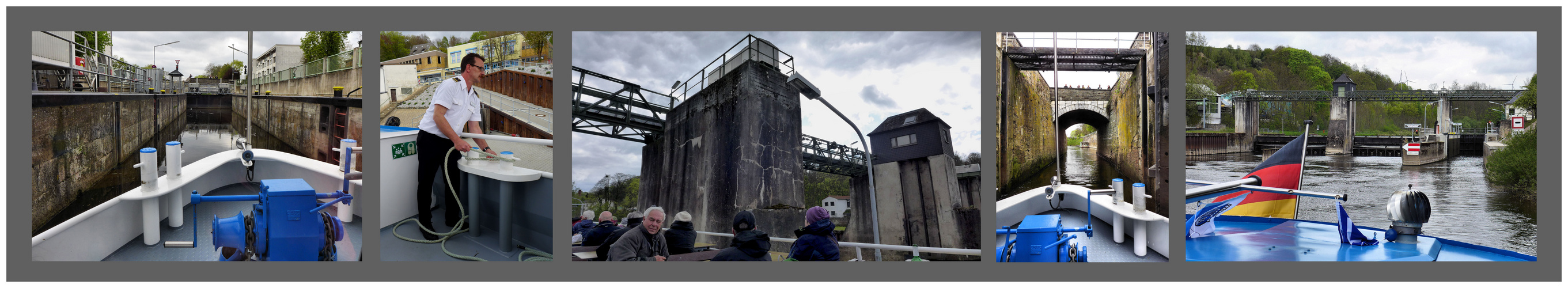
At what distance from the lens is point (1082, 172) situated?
394 cm

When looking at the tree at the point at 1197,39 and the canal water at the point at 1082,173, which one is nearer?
the tree at the point at 1197,39

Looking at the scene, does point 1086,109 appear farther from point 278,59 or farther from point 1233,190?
point 278,59

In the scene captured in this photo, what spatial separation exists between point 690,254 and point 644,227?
0.30 m

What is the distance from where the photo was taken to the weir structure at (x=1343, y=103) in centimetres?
398

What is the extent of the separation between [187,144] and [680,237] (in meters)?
2.54

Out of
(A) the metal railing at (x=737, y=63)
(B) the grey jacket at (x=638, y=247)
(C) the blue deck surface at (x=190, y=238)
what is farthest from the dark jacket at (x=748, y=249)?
(C) the blue deck surface at (x=190, y=238)

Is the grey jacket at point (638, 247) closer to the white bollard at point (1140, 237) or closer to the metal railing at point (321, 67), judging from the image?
the metal railing at point (321, 67)

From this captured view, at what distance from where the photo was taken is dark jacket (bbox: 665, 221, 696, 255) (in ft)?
12.2

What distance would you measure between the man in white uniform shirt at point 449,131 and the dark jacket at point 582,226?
1.90ft

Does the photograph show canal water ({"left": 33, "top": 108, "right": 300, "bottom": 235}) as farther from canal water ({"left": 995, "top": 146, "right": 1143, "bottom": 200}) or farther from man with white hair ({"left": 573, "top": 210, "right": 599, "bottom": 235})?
canal water ({"left": 995, "top": 146, "right": 1143, "bottom": 200})

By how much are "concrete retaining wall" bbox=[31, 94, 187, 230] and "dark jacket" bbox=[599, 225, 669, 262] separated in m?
2.24

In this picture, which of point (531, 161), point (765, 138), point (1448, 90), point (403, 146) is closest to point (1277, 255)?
point (1448, 90)

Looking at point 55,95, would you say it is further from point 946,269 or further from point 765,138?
point 946,269

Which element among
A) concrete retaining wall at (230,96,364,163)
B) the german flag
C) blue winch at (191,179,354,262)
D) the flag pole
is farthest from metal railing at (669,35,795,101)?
the flag pole
